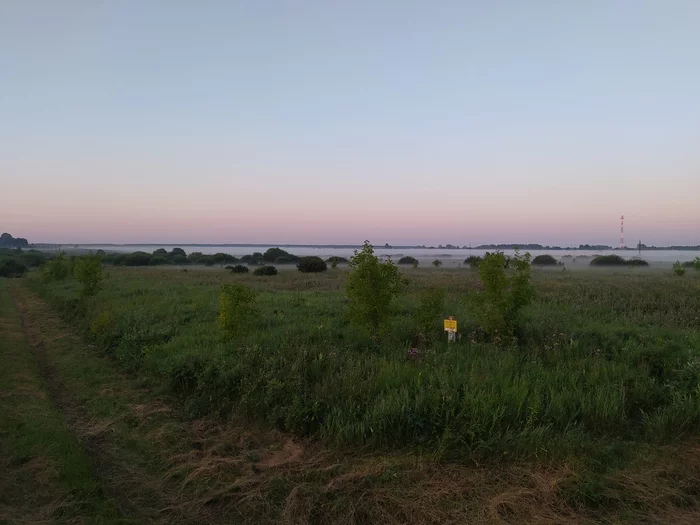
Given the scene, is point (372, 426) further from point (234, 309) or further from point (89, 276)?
point (89, 276)

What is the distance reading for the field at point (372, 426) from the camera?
4238 millimetres

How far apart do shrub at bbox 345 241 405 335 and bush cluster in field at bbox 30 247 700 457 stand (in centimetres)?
16

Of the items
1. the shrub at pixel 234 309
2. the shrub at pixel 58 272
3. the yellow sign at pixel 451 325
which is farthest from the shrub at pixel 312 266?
the yellow sign at pixel 451 325

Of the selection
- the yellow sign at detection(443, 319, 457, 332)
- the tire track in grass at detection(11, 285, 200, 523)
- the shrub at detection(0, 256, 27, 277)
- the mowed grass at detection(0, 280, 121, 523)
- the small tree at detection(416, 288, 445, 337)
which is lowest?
the tire track in grass at detection(11, 285, 200, 523)

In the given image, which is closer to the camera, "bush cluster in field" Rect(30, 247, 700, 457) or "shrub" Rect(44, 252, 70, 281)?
"bush cluster in field" Rect(30, 247, 700, 457)

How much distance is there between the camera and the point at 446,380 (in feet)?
20.5

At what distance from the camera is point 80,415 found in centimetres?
711

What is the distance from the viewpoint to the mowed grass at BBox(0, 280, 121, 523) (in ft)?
14.0

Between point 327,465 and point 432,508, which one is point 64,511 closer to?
point 327,465

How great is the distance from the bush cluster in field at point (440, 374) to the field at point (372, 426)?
0.11 ft

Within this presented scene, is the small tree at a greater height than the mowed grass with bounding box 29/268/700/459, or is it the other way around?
the small tree

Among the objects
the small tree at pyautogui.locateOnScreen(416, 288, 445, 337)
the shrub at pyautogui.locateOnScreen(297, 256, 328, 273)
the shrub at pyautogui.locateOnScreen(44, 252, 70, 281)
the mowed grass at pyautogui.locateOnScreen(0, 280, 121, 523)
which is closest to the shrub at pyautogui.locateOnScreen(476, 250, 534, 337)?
the small tree at pyautogui.locateOnScreen(416, 288, 445, 337)

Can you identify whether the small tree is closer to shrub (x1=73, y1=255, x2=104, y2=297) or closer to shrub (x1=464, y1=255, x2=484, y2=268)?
shrub (x1=464, y1=255, x2=484, y2=268)

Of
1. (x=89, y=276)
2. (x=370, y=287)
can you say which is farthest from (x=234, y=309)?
(x=89, y=276)
